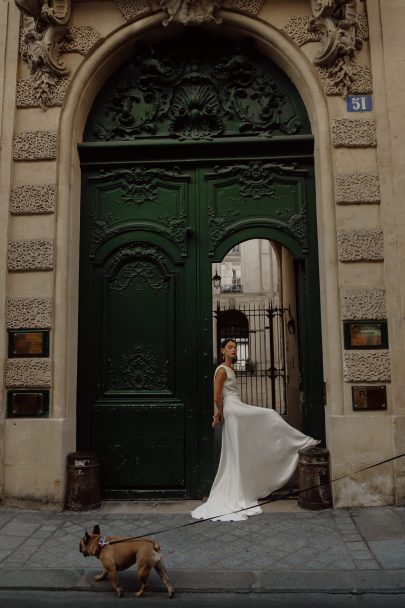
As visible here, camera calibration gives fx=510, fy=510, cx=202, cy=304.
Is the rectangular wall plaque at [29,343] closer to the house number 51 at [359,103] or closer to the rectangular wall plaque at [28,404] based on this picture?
the rectangular wall plaque at [28,404]

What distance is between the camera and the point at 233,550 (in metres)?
4.89

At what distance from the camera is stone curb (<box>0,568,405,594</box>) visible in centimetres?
411

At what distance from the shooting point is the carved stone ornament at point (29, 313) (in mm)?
6758

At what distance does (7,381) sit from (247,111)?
511 centimetres

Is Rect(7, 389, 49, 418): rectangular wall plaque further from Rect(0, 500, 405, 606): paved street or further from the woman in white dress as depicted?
the woman in white dress

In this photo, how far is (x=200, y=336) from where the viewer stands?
7.09 metres

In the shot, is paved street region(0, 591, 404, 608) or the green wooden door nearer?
paved street region(0, 591, 404, 608)

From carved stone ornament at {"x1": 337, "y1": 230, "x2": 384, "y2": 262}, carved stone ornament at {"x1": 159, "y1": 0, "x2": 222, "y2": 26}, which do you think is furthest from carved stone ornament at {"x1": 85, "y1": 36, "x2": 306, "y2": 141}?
carved stone ornament at {"x1": 337, "y1": 230, "x2": 384, "y2": 262}

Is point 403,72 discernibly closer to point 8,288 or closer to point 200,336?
point 200,336

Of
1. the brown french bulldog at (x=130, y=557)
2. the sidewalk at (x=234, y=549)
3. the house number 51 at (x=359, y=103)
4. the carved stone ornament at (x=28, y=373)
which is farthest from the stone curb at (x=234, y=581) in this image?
the house number 51 at (x=359, y=103)

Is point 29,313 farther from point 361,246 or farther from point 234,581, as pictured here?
point 361,246

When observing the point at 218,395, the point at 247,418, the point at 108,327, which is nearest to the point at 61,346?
the point at 108,327

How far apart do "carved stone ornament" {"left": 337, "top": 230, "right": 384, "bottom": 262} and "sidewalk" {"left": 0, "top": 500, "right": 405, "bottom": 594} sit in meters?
3.10

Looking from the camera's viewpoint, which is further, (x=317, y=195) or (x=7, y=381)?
(x=317, y=195)
